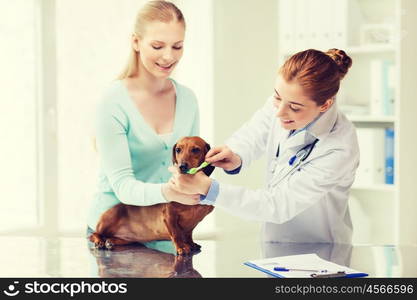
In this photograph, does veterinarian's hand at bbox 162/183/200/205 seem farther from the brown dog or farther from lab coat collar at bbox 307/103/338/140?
lab coat collar at bbox 307/103/338/140

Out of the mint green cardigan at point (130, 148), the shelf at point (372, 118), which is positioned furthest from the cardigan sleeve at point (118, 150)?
the shelf at point (372, 118)

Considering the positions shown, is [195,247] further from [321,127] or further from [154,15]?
[154,15]

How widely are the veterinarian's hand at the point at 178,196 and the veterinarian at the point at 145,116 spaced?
11 mm

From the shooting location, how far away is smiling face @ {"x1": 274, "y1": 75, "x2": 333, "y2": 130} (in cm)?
184

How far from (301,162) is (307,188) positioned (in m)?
0.08

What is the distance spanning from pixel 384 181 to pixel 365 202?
0.23 meters

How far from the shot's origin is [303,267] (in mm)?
1783

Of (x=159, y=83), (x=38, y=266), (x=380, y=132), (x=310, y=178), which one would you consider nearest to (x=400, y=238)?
(x=380, y=132)

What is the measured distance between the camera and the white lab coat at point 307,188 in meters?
1.89

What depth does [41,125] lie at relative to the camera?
3.36 m

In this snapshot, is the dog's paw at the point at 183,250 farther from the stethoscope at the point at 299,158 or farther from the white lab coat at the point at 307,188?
the stethoscope at the point at 299,158

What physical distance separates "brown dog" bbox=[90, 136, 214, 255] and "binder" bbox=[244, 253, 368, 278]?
19cm

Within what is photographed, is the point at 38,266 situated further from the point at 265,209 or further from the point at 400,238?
the point at 400,238

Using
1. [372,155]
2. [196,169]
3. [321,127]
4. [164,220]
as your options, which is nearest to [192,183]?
[196,169]
